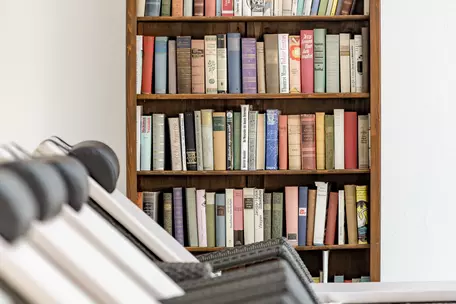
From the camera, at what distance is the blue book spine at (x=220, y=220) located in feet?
10.4

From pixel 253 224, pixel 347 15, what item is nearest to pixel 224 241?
pixel 253 224

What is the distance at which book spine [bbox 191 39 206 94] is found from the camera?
314cm

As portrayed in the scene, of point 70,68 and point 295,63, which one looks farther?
point 70,68

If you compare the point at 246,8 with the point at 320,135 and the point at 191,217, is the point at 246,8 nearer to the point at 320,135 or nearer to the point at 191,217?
the point at 320,135

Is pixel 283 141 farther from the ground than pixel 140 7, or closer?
closer

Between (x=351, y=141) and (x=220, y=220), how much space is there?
0.60 metres

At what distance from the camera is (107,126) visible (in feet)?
11.5

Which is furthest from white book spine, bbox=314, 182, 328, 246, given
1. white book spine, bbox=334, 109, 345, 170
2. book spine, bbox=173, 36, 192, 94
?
book spine, bbox=173, 36, 192, 94

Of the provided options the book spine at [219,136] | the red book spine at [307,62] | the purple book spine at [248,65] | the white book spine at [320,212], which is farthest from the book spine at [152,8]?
the white book spine at [320,212]

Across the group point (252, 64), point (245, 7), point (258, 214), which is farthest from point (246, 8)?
point (258, 214)

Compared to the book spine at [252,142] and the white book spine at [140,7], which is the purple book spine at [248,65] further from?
the white book spine at [140,7]
